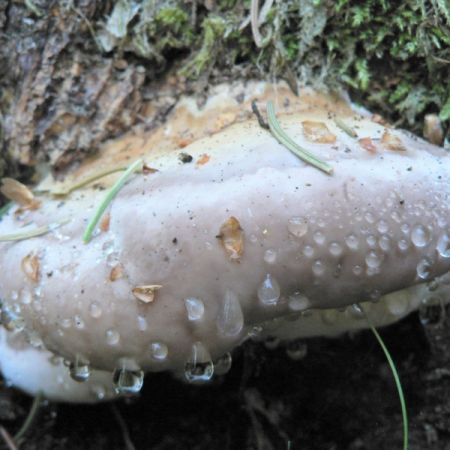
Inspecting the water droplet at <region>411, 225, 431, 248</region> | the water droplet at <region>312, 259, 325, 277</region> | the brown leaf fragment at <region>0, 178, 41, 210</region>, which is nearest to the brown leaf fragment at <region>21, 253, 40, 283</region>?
the brown leaf fragment at <region>0, 178, 41, 210</region>

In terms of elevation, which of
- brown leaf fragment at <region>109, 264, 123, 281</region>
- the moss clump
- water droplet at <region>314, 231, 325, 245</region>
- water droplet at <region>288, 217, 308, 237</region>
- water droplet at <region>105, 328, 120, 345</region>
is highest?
the moss clump

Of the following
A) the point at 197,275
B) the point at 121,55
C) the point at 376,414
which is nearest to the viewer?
the point at 197,275

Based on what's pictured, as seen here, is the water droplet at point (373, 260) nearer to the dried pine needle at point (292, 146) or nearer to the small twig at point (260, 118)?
the dried pine needle at point (292, 146)

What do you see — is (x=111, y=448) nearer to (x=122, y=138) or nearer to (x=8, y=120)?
(x=122, y=138)

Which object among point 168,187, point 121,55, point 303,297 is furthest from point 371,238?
point 121,55

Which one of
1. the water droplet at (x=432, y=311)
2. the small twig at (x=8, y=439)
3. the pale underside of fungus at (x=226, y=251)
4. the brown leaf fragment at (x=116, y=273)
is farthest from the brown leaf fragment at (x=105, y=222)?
the water droplet at (x=432, y=311)

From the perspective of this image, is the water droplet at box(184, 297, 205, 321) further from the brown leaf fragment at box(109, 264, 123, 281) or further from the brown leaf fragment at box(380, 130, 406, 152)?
the brown leaf fragment at box(380, 130, 406, 152)

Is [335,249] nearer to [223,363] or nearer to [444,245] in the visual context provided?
[444,245]
